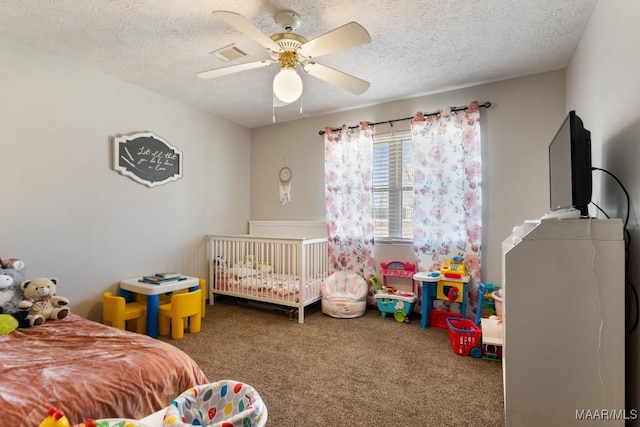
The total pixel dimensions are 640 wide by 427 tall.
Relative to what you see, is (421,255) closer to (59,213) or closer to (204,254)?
(204,254)

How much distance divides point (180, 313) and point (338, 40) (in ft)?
8.13

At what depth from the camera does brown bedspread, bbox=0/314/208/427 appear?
1158 mm

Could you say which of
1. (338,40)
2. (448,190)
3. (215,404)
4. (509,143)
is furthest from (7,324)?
(509,143)

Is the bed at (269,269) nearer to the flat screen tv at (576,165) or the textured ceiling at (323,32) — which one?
the textured ceiling at (323,32)

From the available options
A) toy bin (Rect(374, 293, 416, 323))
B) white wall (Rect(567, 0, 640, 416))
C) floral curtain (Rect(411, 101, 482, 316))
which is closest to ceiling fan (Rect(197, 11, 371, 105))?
white wall (Rect(567, 0, 640, 416))

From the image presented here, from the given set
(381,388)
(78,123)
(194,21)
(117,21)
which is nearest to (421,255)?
(381,388)

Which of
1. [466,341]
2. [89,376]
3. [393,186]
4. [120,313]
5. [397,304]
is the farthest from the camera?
[393,186]

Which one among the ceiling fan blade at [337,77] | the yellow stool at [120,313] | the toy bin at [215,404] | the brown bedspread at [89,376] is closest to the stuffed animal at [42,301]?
the brown bedspread at [89,376]

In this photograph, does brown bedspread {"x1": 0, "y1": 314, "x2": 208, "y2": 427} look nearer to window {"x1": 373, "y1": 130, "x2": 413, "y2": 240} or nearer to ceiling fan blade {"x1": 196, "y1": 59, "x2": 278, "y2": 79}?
ceiling fan blade {"x1": 196, "y1": 59, "x2": 278, "y2": 79}

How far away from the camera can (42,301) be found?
7.07ft

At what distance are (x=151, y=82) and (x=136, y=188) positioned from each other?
1058 millimetres

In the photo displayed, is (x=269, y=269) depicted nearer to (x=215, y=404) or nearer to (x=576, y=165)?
(x=215, y=404)

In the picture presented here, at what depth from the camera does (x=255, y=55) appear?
2523 mm

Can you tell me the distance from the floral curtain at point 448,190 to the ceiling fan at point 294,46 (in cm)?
132
